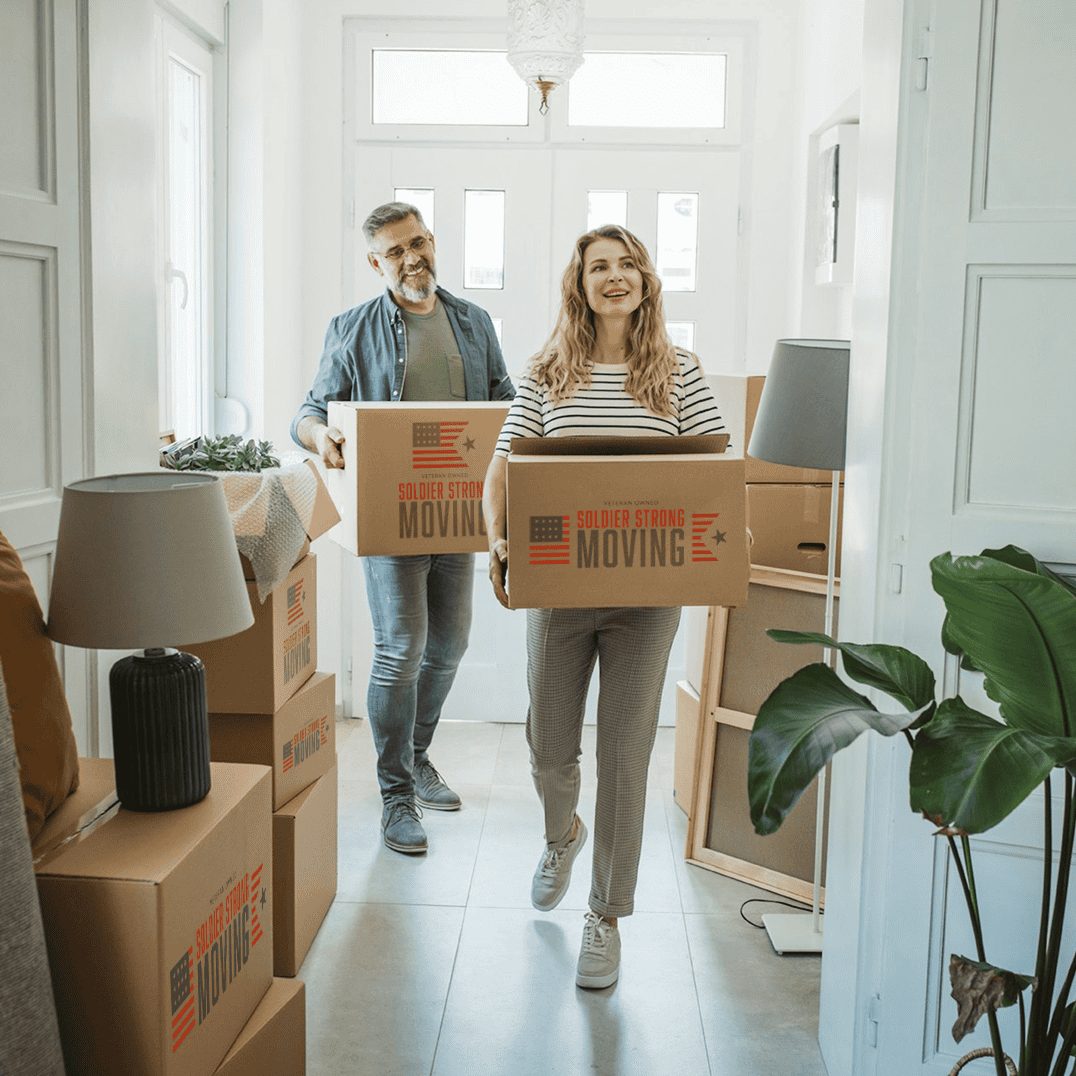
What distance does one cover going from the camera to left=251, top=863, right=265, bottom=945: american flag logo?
5.72ft

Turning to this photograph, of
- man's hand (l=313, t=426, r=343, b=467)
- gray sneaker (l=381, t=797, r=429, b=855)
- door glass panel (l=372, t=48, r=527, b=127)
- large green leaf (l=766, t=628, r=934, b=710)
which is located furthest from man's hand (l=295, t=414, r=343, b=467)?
door glass panel (l=372, t=48, r=527, b=127)

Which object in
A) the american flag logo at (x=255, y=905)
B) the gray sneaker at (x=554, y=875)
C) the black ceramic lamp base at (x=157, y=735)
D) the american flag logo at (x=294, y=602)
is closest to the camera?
the black ceramic lamp base at (x=157, y=735)

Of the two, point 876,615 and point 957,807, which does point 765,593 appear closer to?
point 876,615

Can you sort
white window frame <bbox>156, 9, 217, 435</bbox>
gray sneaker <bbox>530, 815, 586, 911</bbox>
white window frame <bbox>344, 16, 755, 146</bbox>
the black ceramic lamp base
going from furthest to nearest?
white window frame <bbox>344, 16, 755, 146</bbox> < white window frame <bbox>156, 9, 217, 435</bbox> < gray sneaker <bbox>530, 815, 586, 911</bbox> < the black ceramic lamp base

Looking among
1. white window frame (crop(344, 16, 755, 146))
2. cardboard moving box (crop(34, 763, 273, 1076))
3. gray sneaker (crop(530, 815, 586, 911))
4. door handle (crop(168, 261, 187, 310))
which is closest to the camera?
cardboard moving box (crop(34, 763, 273, 1076))

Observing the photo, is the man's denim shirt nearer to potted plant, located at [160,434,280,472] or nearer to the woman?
potted plant, located at [160,434,280,472]

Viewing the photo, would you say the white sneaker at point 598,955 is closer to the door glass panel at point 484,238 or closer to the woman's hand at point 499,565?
the woman's hand at point 499,565

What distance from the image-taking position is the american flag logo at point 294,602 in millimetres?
2447

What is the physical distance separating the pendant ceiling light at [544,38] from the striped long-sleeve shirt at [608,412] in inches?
51.4

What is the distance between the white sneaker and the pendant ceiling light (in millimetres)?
2211

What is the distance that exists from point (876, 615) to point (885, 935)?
0.53 m

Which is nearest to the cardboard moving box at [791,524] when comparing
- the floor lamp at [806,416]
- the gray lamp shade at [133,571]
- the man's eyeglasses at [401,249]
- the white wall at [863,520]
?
the floor lamp at [806,416]

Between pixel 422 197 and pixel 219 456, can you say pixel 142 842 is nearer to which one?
pixel 219 456

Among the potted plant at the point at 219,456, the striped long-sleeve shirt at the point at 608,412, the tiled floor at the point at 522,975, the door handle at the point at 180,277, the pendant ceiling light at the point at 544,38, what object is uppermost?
the pendant ceiling light at the point at 544,38
